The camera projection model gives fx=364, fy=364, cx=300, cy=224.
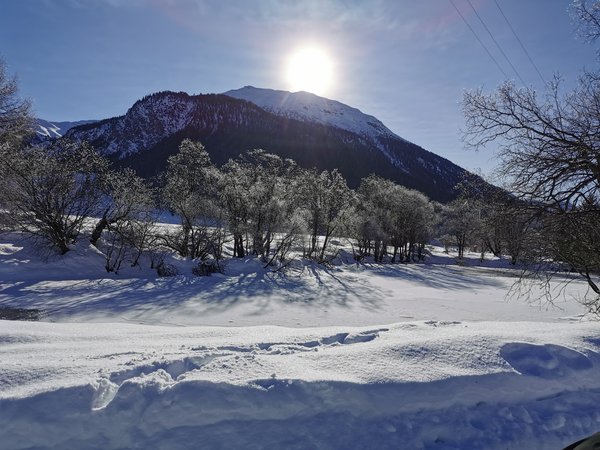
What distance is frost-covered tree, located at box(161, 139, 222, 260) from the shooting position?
1132 inches

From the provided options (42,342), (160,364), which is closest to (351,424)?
(160,364)

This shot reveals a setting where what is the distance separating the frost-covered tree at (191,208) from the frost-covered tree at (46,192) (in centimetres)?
591

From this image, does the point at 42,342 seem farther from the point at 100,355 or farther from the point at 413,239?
the point at 413,239

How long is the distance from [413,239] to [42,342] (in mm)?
49502

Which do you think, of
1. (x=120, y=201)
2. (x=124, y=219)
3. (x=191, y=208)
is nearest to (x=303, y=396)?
(x=124, y=219)

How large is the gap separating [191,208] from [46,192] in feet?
31.1

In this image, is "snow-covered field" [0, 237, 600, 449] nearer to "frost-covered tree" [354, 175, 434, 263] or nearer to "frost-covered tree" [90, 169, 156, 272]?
"frost-covered tree" [90, 169, 156, 272]

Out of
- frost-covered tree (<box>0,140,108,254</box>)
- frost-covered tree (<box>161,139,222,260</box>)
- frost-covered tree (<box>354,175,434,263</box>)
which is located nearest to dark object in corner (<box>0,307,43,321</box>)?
frost-covered tree (<box>0,140,108,254</box>)

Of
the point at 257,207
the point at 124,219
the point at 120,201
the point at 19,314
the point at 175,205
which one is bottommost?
the point at 19,314

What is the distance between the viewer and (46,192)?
23594mm

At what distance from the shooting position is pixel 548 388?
4812 mm

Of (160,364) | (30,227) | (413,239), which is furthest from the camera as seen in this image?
(413,239)

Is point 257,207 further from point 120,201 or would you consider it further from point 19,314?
point 19,314

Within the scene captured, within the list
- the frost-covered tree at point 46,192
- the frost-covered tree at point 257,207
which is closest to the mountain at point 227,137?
the frost-covered tree at point 257,207
